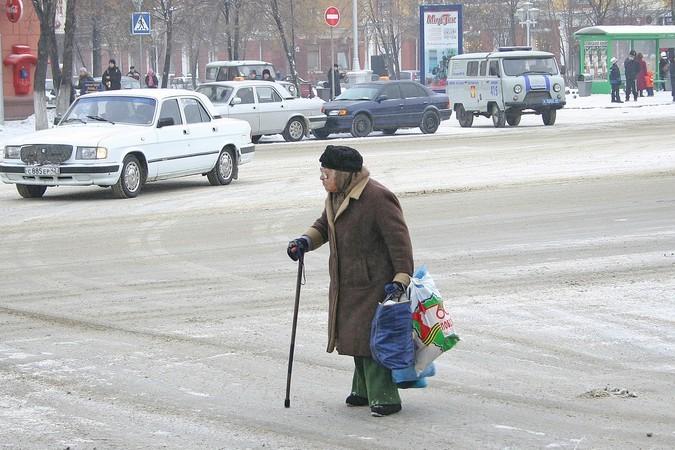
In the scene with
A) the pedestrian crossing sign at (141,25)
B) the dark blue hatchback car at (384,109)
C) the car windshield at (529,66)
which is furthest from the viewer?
the car windshield at (529,66)

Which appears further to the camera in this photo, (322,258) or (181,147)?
(181,147)

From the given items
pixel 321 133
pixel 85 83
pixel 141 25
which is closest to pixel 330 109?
pixel 321 133

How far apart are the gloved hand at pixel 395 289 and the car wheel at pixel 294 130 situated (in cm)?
2471

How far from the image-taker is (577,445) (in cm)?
634

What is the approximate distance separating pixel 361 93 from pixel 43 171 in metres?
15.8

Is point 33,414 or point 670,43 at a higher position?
point 670,43

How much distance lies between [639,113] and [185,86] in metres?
32.7

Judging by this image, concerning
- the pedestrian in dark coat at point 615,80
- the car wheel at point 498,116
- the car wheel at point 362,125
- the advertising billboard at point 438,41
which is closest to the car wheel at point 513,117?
the car wheel at point 498,116

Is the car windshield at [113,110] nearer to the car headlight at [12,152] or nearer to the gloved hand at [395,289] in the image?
the car headlight at [12,152]

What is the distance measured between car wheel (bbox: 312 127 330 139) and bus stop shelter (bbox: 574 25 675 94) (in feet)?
73.9

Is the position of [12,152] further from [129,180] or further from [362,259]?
[362,259]

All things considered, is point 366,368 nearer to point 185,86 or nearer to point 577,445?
point 577,445

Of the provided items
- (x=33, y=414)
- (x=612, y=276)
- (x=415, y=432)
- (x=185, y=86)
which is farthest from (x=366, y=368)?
(x=185, y=86)

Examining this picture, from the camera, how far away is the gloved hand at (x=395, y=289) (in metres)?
6.84
